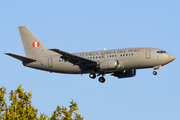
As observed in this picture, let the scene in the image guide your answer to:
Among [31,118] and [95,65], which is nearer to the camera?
[31,118]

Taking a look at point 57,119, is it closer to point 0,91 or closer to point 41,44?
point 0,91

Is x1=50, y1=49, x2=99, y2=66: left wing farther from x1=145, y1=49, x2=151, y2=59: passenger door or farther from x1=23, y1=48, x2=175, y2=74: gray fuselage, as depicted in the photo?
x1=145, y1=49, x2=151, y2=59: passenger door

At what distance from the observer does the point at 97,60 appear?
194 ft

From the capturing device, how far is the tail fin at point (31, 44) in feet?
213

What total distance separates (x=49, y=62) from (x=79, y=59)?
645cm

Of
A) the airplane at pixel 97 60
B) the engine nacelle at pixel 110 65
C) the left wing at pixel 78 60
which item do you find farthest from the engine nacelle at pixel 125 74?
the left wing at pixel 78 60

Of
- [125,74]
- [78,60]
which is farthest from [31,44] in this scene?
[125,74]

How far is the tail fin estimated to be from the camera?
64812 mm

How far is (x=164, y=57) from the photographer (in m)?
56.8

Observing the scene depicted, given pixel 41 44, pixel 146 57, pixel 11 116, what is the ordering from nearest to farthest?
1. pixel 11 116
2. pixel 146 57
3. pixel 41 44

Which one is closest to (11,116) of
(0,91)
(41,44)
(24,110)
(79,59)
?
(24,110)

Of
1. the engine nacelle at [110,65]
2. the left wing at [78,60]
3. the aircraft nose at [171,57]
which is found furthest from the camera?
the left wing at [78,60]

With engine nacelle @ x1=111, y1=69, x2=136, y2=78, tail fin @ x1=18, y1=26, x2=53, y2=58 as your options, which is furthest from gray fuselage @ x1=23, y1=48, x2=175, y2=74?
engine nacelle @ x1=111, y1=69, x2=136, y2=78

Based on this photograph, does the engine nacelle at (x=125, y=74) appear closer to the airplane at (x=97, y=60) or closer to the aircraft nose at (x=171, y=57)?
the airplane at (x=97, y=60)
